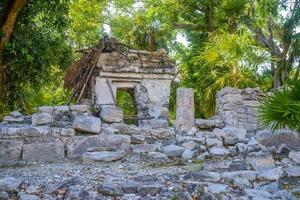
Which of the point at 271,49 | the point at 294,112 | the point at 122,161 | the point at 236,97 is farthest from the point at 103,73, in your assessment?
the point at 294,112

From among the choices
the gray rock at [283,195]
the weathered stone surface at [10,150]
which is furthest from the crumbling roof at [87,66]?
the gray rock at [283,195]

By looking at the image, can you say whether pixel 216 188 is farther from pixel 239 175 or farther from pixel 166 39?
pixel 166 39

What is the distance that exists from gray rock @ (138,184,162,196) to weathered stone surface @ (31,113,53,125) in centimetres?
274

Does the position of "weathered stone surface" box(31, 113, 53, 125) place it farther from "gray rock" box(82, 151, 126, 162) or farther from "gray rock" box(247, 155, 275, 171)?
"gray rock" box(247, 155, 275, 171)

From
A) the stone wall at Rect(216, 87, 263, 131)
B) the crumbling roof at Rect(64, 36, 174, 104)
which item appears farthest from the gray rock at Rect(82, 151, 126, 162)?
the crumbling roof at Rect(64, 36, 174, 104)

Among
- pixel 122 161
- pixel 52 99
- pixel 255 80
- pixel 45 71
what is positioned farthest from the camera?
pixel 52 99

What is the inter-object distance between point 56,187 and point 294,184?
9.13 feet

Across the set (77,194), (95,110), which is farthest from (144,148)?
(77,194)

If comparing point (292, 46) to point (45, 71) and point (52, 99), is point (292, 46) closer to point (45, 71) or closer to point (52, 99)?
point (45, 71)

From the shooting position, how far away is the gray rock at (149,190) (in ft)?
14.7

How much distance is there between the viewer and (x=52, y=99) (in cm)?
1470

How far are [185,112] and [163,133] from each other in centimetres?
71

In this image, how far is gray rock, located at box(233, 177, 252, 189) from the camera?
16.0 ft

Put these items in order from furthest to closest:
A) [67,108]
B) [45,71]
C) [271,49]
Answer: [271,49]
[45,71]
[67,108]
